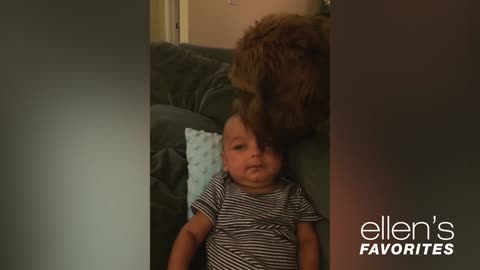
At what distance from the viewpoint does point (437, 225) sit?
0.52 m

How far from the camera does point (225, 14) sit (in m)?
0.59

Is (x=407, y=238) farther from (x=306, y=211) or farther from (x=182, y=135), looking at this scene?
(x=182, y=135)

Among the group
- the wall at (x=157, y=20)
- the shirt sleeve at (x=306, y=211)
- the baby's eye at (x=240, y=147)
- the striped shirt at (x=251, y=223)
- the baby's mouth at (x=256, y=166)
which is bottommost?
the striped shirt at (x=251, y=223)

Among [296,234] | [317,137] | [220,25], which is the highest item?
[220,25]

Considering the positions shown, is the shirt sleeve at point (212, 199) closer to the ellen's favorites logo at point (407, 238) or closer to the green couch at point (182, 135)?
the green couch at point (182, 135)

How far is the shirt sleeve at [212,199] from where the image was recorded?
0.65 m

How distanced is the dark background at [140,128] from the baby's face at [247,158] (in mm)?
157

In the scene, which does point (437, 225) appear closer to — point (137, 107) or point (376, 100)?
point (376, 100)

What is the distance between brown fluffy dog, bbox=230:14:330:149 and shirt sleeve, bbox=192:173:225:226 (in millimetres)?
73

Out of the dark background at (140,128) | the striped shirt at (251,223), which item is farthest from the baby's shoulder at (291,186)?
the dark background at (140,128)

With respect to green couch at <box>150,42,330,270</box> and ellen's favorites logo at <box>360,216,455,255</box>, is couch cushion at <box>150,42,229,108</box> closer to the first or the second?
green couch at <box>150,42,330,270</box>

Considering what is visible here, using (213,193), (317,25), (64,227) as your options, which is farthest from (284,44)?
(64,227)

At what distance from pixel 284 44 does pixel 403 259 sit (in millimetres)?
280

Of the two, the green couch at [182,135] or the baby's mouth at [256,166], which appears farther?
the baby's mouth at [256,166]
